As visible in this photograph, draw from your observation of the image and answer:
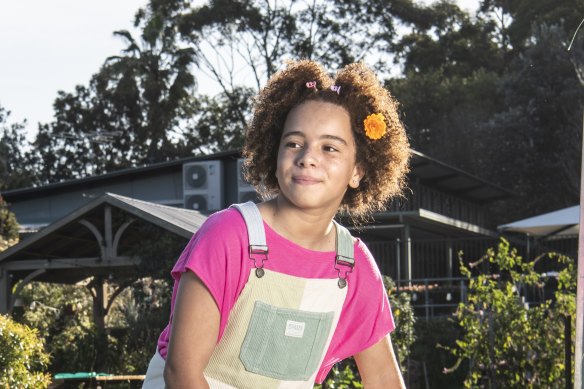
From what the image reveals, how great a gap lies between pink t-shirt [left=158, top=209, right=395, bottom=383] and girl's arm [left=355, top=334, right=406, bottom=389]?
0.12ft

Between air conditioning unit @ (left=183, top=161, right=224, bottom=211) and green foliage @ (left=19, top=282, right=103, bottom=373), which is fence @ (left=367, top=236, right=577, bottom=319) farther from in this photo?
green foliage @ (left=19, top=282, right=103, bottom=373)

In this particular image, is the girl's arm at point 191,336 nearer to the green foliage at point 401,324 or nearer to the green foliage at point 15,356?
the green foliage at point 15,356

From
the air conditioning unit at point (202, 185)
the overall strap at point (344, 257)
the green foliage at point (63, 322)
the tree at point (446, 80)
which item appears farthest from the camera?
the tree at point (446, 80)

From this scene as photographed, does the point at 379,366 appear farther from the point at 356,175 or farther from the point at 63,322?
the point at 63,322

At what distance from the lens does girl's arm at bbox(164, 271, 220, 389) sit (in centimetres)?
276

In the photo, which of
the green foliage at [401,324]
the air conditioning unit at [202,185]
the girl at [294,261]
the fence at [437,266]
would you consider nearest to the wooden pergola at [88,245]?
the green foliage at [401,324]

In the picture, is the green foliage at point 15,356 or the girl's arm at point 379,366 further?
the green foliage at point 15,356

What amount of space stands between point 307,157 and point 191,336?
0.59 m

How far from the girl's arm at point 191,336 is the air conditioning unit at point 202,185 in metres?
21.3

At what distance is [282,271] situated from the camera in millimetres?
2934

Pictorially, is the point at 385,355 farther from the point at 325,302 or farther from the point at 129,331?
the point at 129,331

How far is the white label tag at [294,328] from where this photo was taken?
2.98 meters

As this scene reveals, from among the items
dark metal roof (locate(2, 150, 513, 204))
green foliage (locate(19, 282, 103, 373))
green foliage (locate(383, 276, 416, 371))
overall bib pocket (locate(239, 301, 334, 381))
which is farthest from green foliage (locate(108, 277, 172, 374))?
overall bib pocket (locate(239, 301, 334, 381))

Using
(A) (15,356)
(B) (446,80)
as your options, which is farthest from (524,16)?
(A) (15,356)
